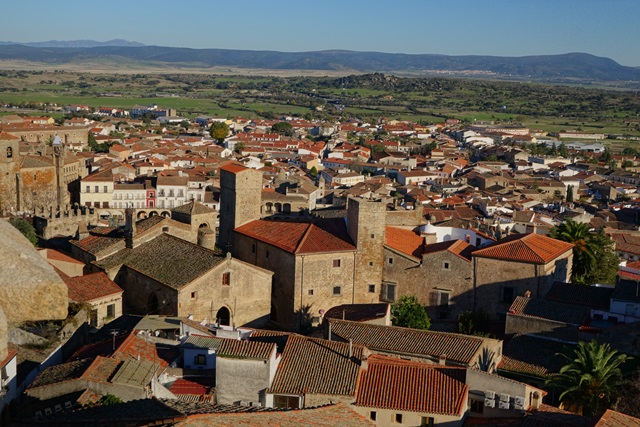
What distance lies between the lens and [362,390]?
60.1 feet

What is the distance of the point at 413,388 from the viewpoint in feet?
60.5

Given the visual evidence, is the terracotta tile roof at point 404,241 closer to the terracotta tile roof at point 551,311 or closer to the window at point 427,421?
the terracotta tile roof at point 551,311

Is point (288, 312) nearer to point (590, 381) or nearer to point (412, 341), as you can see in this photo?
point (412, 341)

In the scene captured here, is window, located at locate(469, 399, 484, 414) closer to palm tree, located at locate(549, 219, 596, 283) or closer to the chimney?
palm tree, located at locate(549, 219, 596, 283)

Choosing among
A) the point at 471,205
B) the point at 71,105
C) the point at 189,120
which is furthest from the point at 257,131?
the point at 471,205

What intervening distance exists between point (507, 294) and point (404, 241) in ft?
14.7

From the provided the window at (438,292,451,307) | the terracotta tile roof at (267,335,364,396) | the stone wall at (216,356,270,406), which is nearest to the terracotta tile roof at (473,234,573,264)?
the window at (438,292,451,307)

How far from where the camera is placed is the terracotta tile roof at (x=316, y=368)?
1791 cm

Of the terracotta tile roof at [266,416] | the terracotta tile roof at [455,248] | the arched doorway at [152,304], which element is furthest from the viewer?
the terracotta tile roof at [455,248]

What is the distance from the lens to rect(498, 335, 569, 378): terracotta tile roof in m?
23.1

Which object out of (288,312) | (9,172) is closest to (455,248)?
(288,312)

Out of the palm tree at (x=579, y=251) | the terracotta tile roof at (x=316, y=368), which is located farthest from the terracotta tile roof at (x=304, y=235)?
the palm tree at (x=579, y=251)

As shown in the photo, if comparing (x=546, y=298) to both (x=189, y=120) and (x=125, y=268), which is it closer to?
(x=125, y=268)

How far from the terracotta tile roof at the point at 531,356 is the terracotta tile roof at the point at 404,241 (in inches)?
250
